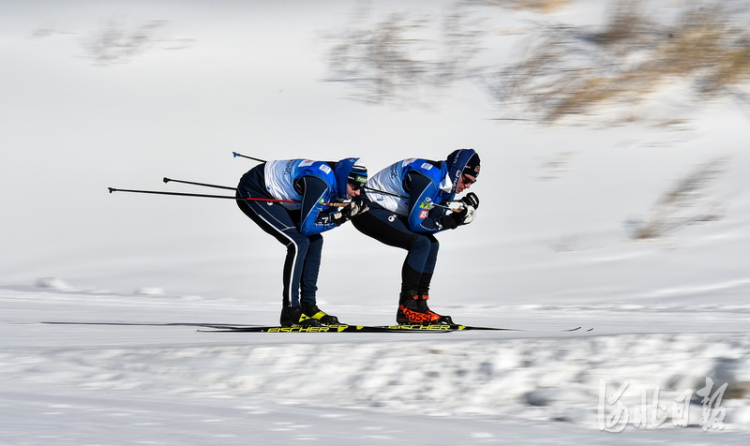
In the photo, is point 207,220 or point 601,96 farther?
point 601,96

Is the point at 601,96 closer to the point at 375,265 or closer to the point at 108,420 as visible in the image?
the point at 375,265

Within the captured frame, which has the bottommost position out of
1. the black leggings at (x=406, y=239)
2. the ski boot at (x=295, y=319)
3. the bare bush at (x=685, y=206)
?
the ski boot at (x=295, y=319)

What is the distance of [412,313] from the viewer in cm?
826

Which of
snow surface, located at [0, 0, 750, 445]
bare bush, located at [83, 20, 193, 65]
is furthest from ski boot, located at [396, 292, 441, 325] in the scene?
bare bush, located at [83, 20, 193, 65]

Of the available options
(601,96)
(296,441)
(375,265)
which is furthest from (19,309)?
(601,96)

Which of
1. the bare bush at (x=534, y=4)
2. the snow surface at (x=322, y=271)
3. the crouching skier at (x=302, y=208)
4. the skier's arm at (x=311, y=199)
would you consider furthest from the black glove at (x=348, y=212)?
the bare bush at (x=534, y=4)

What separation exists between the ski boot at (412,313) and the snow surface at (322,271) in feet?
2.24

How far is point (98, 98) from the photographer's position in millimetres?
19094

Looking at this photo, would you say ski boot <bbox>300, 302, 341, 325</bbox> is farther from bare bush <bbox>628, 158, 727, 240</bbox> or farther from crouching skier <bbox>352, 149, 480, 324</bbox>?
bare bush <bbox>628, 158, 727, 240</bbox>

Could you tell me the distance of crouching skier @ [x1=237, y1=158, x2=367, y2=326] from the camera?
7.67m

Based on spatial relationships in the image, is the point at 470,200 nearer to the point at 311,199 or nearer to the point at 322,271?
the point at 311,199

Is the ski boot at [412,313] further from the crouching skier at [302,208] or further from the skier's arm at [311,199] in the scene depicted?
the skier's arm at [311,199]

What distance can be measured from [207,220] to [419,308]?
7785 millimetres

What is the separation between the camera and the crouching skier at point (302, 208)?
25.2ft
